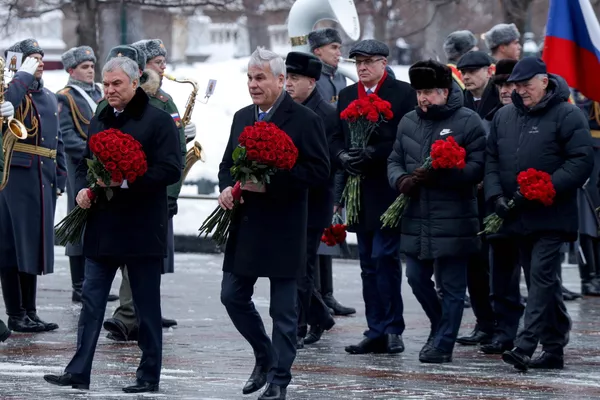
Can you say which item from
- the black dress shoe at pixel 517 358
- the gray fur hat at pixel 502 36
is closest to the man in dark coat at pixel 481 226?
the gray fur hat at pixel 502 36

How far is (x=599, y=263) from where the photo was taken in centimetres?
1560

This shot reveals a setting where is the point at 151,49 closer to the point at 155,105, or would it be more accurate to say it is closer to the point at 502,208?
the point at 155,105

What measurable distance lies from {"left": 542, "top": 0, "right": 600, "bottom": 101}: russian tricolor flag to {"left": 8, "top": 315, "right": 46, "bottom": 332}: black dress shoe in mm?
4476

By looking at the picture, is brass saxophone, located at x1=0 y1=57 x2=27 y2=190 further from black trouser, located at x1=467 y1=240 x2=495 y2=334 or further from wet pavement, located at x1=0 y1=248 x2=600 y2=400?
black trouser, located at x1=467 y1=240 x2=495 y2=334

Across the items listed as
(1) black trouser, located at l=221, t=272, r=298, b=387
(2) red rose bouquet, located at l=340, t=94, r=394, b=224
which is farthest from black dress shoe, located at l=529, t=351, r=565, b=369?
(1) black trouser, located at l=221, t=272, r=298, b=387

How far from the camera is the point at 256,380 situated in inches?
374

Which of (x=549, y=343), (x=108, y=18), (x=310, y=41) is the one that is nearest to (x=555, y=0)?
(x=310, y=41)

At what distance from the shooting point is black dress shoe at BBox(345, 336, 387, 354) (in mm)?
11445

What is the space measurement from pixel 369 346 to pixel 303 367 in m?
0.92

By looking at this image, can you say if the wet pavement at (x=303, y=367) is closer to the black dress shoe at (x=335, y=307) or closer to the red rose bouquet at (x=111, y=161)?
the black dress shoe at (x=335, y=307)

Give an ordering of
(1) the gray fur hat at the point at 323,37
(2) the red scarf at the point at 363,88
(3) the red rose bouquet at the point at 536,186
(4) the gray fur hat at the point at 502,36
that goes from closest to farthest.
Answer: (3) the red rose bouquet at the point at 536,186 → (2) the red scarf at the point at 363,88 → (1) the gray fur hat at the point at 323,37 → (4) the gray fur hat at the point at 502,36

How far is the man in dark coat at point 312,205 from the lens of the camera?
11398mm

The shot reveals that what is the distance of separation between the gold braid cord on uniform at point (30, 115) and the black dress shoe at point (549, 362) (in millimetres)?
4526

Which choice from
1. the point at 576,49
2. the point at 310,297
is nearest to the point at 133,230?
the point at 310,297
